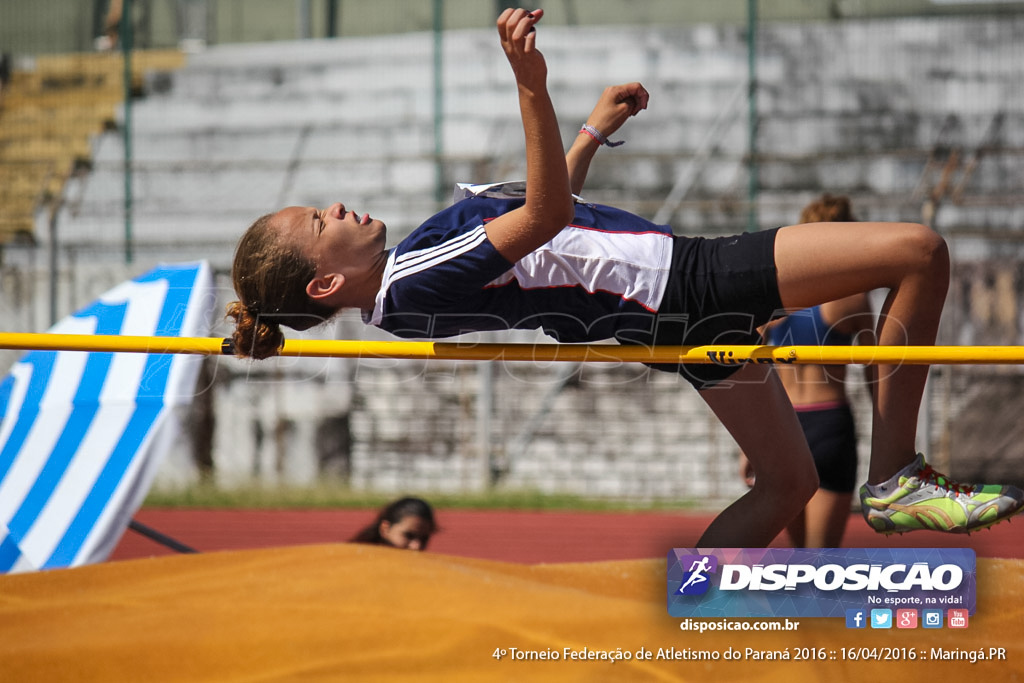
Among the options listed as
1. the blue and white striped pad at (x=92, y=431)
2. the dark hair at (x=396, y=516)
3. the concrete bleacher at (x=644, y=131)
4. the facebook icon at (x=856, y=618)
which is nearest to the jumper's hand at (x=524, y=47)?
the facebook icon at (x=856, y=618)

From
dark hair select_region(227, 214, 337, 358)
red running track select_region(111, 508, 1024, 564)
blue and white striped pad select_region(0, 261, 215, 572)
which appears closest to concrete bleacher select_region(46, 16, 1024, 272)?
red running track select_region(111, 508, 1024, 564)

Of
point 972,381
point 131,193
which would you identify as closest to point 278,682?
point 972,381

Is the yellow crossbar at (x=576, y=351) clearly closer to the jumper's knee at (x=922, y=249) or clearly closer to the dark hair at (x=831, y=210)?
the jumper's knee at (x=922, y=249)

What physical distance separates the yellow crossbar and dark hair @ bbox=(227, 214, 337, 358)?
0.26 ft

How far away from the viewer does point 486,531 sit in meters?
5.92

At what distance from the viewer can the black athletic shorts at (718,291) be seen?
189cm

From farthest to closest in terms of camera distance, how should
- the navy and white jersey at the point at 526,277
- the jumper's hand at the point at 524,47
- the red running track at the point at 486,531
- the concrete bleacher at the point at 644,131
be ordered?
the concrete bleacher at the point at 644,131
the red running track at the point at 486,531
the navy and white jersey at the point at 526,277
the jumper's hand at the point at 524,47

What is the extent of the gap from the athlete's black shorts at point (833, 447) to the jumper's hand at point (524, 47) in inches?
72.2

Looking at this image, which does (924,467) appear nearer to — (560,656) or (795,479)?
(795,479)

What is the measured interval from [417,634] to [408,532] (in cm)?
154

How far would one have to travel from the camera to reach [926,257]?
1856 mm

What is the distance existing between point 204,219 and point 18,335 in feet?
16.2

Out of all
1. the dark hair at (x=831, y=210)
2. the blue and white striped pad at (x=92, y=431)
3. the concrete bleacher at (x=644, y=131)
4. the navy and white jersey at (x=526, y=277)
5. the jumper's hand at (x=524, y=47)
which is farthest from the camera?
the concrete bleacher at (x=644, y=131)

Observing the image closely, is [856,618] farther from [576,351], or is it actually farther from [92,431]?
[92,431]
